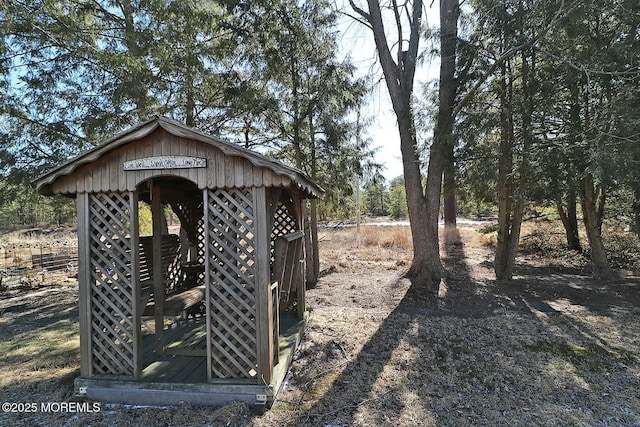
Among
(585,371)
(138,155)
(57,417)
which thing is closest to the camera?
(57,417)

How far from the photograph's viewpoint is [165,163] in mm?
3361

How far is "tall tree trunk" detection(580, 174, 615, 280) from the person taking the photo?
8703 millimetres

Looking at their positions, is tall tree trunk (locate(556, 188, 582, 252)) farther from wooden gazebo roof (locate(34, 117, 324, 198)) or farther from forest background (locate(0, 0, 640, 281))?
wooden gazebo roof (locate(34, 117, 324, 198))

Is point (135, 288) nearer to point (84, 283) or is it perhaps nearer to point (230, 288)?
point (84, 283)

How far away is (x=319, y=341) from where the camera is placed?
5.00 meters

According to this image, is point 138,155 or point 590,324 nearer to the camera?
point 138,155

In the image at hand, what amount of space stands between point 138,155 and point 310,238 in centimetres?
611

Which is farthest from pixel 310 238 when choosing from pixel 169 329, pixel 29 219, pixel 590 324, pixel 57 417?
pixel 29 219

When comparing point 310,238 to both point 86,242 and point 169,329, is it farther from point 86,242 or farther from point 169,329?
point 86,242

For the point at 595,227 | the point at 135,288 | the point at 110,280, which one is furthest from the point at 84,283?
the point at 595,227

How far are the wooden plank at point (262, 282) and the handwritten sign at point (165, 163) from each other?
0.60 meters

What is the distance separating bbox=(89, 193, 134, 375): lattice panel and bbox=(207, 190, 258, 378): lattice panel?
0.82 metres

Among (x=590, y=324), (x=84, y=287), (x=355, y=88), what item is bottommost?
(x=590, y=324)

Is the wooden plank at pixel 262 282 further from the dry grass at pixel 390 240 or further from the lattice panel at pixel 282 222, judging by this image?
the dry grass at pixel 390 240
